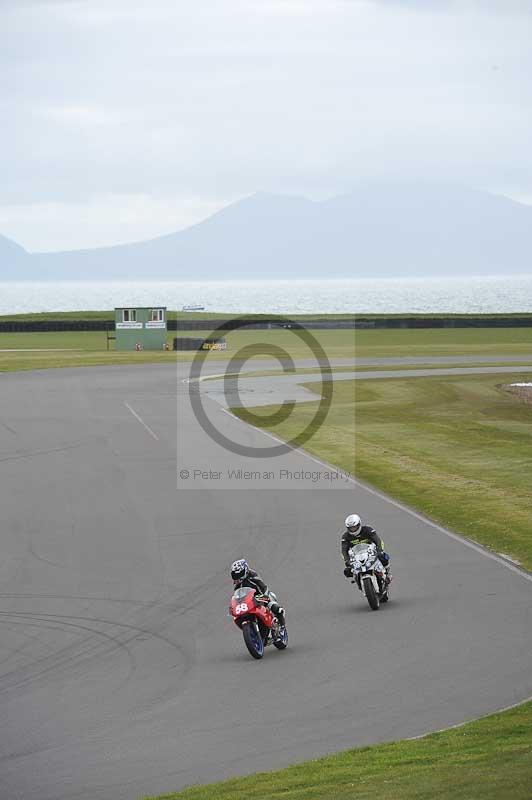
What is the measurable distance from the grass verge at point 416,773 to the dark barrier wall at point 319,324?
111m

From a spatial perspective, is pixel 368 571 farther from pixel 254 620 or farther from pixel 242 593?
pixel 242 593

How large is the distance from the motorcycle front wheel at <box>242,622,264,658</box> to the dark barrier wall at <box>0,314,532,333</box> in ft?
352

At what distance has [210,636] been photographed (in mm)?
17406

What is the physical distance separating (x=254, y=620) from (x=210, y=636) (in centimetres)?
145

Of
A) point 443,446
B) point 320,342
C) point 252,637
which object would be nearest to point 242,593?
point 252,637

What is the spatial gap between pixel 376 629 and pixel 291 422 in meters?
30.5

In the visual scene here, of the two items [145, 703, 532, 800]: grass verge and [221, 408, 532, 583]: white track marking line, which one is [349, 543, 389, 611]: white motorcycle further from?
[145, 703, 532, 800]: grass verge

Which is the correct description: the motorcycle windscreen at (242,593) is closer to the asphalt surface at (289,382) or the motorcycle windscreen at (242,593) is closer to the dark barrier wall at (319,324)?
the asphalt surface at (289,382)

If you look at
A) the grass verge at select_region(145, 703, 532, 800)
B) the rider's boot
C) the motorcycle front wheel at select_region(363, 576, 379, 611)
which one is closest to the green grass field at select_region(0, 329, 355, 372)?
the motorcycle front wheel at select_region(363, 576, 379, 611)

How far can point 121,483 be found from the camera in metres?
32.0

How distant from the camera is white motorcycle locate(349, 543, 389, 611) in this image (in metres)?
18.4

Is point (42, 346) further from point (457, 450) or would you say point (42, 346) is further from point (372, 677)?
point (372, 677)

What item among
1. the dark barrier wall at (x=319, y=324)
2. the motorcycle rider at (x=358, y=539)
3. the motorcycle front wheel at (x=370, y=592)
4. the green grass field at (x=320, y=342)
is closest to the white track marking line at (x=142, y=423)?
the motorcycle rider at (x=358, y=539)

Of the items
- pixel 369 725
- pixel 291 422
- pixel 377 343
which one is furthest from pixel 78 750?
pixel 377 343
